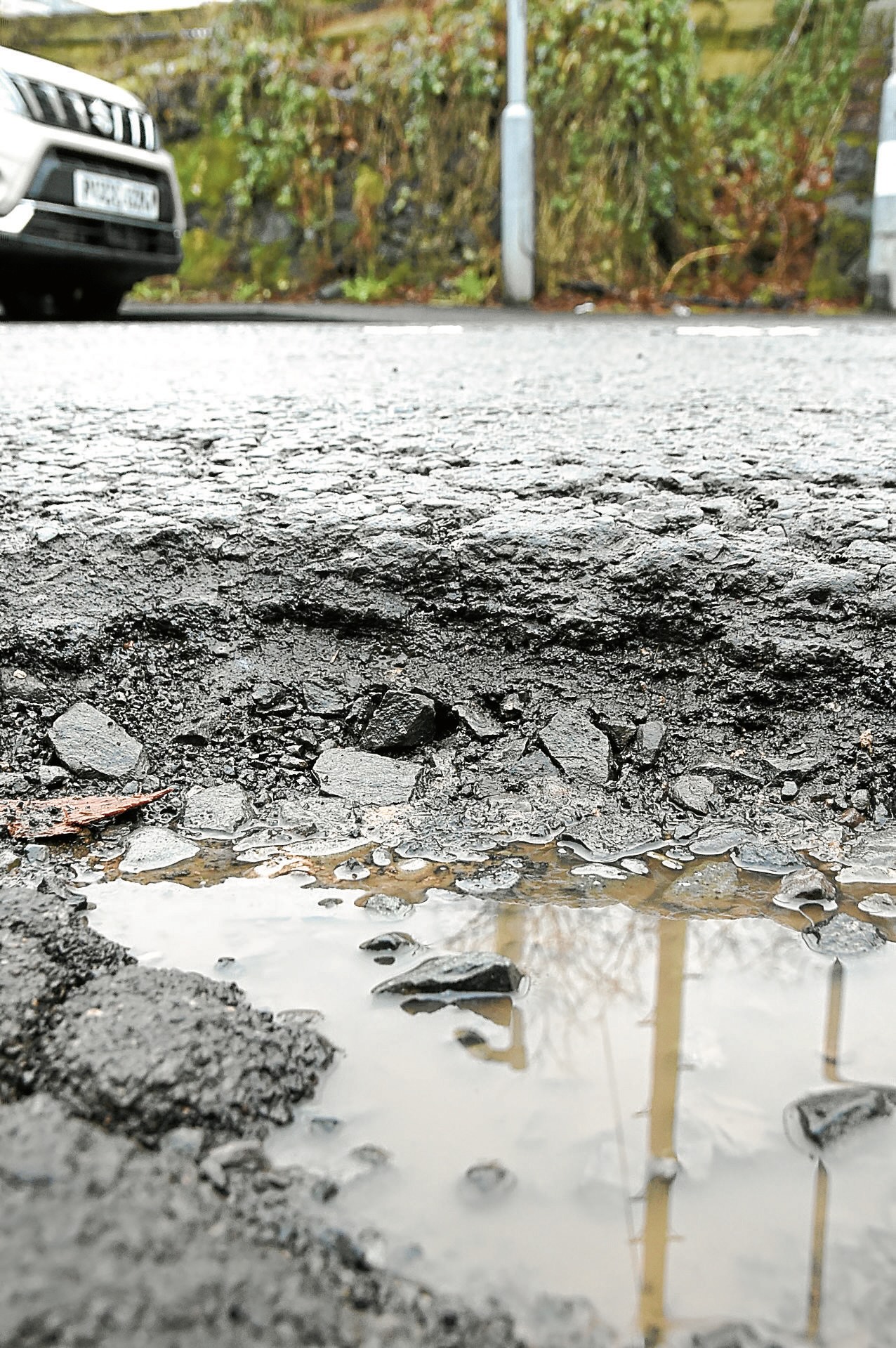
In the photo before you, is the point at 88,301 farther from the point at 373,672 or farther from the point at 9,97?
the point at 373,672

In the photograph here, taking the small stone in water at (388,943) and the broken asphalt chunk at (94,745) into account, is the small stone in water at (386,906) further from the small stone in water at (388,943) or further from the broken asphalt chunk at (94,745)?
the broken asphalt chunk at (94,745)

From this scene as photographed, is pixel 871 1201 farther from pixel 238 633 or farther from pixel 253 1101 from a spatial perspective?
pixel 238 633

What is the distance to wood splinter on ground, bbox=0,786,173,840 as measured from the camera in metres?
1.13

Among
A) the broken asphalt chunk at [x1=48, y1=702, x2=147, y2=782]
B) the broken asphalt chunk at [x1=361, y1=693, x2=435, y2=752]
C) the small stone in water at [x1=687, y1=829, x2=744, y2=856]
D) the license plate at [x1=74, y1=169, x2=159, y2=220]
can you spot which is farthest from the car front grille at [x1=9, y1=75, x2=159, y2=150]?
the small stone in water at [x1=687, y1=829, x2=744, y2=856]

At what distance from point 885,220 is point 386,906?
882cm

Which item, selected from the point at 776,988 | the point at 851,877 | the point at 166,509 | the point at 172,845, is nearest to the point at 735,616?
the point at 851,877

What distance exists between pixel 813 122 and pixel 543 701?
9967mm

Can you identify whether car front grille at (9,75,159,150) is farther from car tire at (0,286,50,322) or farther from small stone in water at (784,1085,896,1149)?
small stone in water at (784,1085,896,1149)

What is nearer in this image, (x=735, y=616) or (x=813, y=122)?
(x=735, y=616)

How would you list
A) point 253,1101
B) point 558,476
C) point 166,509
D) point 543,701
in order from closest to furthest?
1. point 253,1101
2. point 543,701
3. point 166,509
4. point 558,476

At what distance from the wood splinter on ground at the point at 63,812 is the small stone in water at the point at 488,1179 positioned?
2.05 feet

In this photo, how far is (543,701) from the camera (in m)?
1.30

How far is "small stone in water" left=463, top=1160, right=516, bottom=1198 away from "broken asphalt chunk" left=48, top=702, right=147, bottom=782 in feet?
2.28

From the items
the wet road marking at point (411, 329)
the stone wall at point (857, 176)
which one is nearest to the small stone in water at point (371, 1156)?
the wet road marking at point (411, 329)
